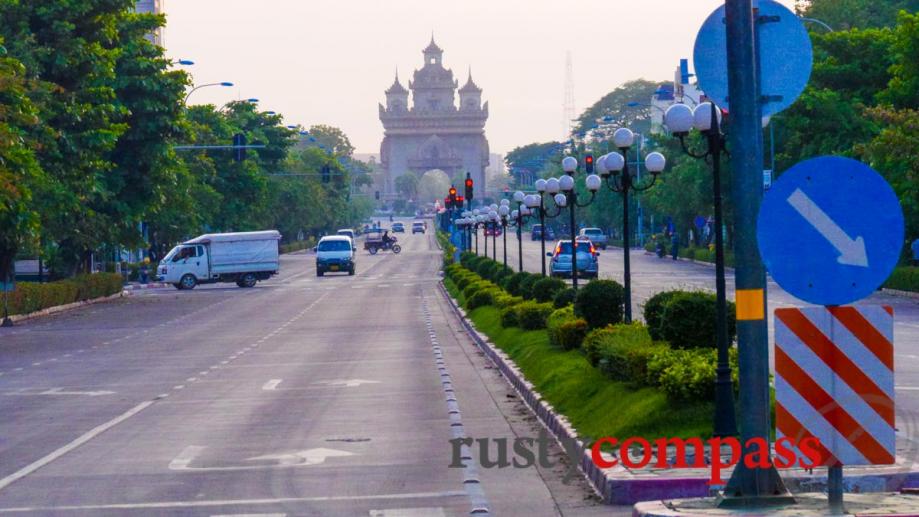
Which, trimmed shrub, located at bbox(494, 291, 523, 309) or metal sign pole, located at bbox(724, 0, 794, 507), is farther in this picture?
trimmed shrub, located at bbox(494, 291, 523, 309)

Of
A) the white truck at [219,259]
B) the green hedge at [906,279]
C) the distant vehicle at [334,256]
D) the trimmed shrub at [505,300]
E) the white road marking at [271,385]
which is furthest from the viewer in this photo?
the distant vehicle at [334,256]

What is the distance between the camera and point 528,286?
3409 cm

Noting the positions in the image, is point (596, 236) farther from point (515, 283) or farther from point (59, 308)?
point (515, 283)

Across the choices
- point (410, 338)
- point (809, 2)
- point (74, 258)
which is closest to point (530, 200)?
point (410, 338)

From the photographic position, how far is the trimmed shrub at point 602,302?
72.7 feet

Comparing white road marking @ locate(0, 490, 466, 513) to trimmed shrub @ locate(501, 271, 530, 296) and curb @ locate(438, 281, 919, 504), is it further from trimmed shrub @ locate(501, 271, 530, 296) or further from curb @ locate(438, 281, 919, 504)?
trimmed shrub @ locate(501, 271, 530, 296)

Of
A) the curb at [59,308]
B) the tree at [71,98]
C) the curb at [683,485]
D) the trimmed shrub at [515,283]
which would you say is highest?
the tree at [71,98]

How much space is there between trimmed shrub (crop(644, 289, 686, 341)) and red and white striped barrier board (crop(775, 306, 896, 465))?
8.26 meters

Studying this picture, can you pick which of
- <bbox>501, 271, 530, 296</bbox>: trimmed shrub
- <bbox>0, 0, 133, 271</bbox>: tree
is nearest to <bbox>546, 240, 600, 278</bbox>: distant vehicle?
<bbox>0, 0, 133, 271</bbox>: tree

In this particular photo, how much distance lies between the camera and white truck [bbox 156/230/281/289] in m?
69.0

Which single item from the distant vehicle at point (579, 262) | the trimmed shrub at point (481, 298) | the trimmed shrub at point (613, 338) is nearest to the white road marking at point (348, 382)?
the trimmed shrub at point (613, 338)

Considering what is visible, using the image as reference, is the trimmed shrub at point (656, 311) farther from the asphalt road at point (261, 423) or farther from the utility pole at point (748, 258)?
the utility pole at point (748, 258)

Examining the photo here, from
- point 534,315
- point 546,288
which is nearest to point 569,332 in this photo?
point 534,315

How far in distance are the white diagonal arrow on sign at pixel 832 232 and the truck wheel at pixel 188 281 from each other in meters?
62.6
